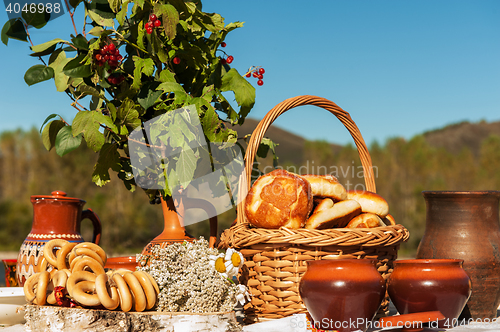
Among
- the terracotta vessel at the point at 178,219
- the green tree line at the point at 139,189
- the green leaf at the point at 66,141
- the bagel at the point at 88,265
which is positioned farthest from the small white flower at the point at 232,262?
the green tree line at the point at 139,189

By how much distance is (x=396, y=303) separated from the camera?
1.27 m

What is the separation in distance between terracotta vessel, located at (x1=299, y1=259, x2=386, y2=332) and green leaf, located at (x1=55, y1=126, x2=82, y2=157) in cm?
92

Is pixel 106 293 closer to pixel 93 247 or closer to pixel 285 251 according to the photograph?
pixel 93 247

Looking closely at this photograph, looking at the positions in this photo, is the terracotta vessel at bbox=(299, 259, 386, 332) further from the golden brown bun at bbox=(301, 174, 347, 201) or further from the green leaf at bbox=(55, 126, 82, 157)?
the green leaf at bbox=(55, 126, 82, 157)

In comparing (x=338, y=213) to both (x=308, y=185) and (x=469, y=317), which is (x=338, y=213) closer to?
(x=308, y=185)

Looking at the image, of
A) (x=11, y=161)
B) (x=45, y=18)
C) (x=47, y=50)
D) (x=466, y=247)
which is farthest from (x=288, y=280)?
(x=11, y=161)

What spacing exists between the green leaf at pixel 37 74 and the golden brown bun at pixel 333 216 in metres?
1.13

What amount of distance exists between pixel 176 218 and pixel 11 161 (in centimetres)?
1485

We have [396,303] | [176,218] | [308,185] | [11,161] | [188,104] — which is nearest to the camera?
[396,303]

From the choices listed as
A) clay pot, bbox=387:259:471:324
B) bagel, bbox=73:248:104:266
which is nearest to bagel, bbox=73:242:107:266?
bagel, bbox=73:248:104:266

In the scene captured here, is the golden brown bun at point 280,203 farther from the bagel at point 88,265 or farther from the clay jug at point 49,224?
the clay jug at point 49,224

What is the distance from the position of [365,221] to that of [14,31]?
153cm

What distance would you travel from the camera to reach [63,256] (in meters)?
1.36

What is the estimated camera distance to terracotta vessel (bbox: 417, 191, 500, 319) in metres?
1.42
